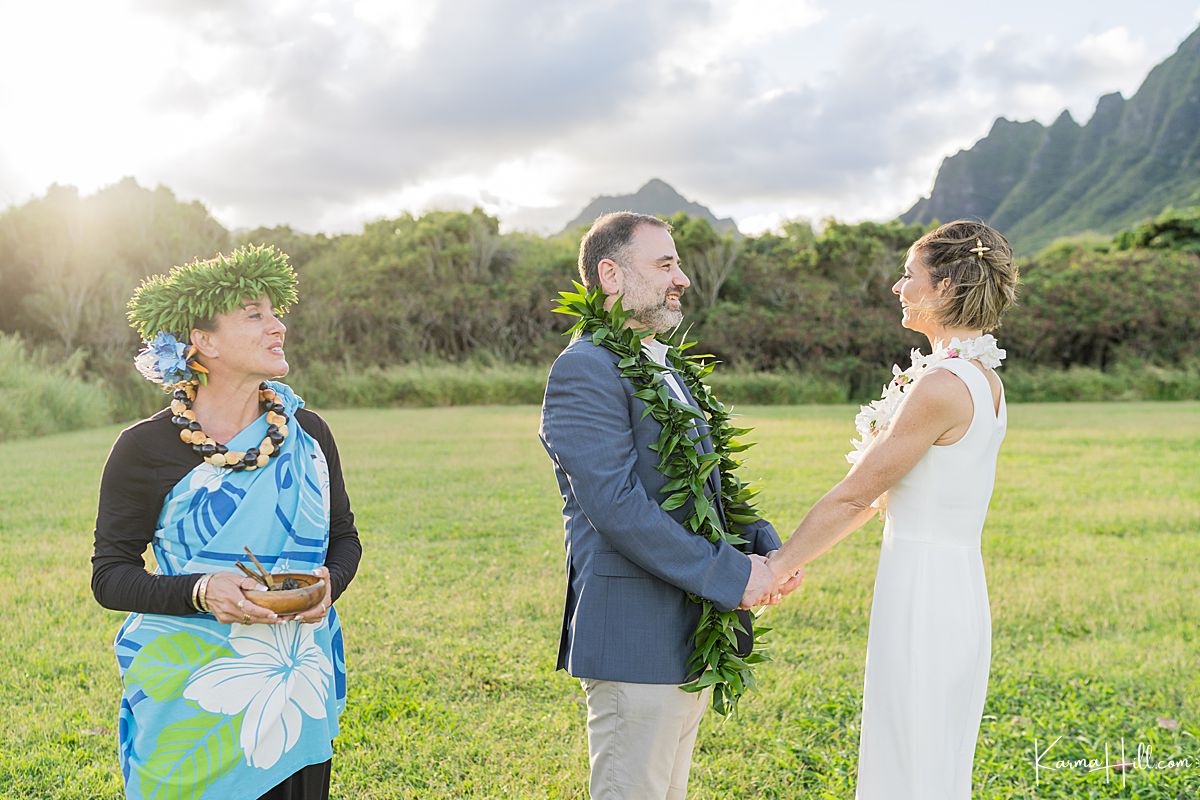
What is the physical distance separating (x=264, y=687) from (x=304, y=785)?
1.24 feet

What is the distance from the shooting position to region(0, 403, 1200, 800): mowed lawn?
429 cm

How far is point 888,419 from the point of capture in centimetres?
306

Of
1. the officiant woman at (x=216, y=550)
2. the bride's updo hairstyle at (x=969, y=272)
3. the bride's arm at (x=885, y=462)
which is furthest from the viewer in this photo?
the bride's updo hairstyle at (x=969, y=272)

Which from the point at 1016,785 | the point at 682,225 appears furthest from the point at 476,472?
the point at 682,225

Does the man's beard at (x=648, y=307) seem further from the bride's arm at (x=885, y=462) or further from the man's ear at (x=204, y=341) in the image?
the man's ear at (x=204, y=341)

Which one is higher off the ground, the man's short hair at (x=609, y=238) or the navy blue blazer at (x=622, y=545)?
the man's short hair at (x=609, y=238)

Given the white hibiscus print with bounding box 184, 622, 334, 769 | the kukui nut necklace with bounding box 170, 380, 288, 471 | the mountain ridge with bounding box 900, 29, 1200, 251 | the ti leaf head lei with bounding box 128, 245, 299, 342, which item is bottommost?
the white hibiscus print with bounding box 184, 622, 334, 769

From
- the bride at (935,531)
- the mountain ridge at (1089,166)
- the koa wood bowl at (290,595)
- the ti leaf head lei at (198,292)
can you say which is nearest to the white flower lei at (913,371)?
the bride at (935,531)

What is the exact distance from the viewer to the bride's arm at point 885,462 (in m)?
2.76

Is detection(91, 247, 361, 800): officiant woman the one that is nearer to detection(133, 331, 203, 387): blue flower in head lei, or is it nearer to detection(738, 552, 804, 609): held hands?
detection(133, 331, 203, 387): blue flower in head lei

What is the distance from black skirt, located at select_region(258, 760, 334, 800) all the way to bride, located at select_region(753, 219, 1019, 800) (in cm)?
161

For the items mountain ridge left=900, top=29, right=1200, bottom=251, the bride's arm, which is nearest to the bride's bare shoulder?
the bride's arm

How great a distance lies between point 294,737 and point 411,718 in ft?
7.02

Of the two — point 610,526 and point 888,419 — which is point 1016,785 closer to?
point 888,419
